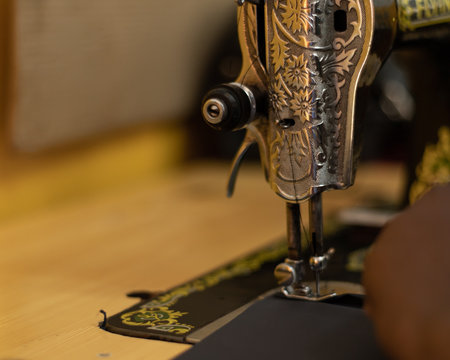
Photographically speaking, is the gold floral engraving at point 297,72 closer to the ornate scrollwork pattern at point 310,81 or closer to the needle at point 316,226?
the ornate scrollwork pattern at point 310,81

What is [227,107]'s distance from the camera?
2.35 feet

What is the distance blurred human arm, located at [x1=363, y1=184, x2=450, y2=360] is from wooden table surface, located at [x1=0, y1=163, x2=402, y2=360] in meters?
0.21

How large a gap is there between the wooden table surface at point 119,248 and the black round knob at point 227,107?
Answer: 206 millimetres

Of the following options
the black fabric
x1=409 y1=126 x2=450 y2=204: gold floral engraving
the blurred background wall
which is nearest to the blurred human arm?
the black fabric

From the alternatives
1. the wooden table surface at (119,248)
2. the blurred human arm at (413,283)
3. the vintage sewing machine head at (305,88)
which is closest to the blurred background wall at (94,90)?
the wooden table surface at (119,248)

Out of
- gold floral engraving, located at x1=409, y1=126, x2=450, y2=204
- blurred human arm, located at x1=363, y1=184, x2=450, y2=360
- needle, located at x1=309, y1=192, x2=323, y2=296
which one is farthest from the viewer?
gold floral engraving, located at x1=409, y1=126, x2=450, y2=204

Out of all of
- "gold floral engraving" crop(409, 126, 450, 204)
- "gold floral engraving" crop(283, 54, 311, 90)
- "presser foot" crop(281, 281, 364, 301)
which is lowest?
"presser foot" crop(281, 281, 364, 301)

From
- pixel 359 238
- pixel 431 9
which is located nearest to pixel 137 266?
pixel 359 238

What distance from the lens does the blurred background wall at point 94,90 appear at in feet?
4.11

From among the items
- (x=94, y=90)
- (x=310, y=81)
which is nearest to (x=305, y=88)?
(x=310, y=81)

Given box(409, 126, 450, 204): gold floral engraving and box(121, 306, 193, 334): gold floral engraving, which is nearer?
box(121, 306, 193, 334): gold floral engraving

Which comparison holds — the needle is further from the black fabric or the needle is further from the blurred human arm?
the blurred human arm

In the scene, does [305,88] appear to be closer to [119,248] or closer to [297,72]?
[297,72]

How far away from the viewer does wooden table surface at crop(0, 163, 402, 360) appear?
2.41 ft
